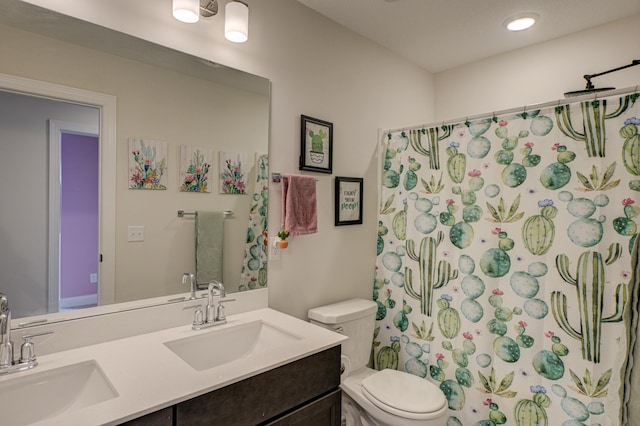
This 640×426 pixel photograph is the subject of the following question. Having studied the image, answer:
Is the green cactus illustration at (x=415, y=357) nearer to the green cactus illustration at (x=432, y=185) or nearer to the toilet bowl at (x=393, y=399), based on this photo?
the toilet bowl at (x=393, y=399)

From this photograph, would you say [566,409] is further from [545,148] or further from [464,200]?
[545,148]

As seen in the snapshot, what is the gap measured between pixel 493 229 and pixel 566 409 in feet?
3.01

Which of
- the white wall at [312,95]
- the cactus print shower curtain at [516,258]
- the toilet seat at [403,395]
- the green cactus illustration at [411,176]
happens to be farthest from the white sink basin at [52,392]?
the green cactus illustration at [411,176]

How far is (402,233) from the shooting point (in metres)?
2.34

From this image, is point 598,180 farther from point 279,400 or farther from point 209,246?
point 209,246

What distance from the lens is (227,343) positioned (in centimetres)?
157

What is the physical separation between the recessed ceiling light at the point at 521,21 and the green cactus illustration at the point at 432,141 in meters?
0.78

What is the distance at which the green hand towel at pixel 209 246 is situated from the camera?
1670mm

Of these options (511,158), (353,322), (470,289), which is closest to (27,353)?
(353,322)

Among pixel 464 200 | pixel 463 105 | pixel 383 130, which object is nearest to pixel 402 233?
pixel 464 200

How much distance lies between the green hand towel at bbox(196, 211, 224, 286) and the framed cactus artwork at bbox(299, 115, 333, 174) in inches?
23.1

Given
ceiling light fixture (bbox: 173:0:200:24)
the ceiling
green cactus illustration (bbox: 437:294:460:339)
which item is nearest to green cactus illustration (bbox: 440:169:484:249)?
green cactus illustration (bbox: 437:294:460:339)

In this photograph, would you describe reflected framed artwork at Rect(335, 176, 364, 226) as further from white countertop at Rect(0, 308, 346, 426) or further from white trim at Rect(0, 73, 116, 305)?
white trim at Rect(0, 73, 116, 305)

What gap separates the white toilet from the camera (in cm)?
169
